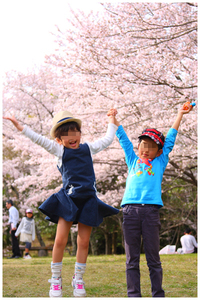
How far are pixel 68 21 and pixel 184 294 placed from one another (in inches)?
260

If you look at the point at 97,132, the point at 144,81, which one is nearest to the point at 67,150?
the point at 144,81

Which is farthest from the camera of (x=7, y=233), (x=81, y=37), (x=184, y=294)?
(x=7, y=233)

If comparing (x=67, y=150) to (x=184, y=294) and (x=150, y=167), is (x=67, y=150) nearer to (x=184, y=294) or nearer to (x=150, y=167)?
(x=150, y=167)

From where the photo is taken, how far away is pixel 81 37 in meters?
6.77

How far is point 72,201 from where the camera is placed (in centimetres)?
281

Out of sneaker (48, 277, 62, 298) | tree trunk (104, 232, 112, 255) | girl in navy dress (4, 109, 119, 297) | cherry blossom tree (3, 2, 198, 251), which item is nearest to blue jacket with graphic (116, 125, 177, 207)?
girl in navy dress (4, 109, 119, 297)

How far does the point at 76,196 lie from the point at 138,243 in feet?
2.17

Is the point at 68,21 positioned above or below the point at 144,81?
above

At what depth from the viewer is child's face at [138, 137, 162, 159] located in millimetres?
2994

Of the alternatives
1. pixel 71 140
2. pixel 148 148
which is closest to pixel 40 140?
pixel 71 140

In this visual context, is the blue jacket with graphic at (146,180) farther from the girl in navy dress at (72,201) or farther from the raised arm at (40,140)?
the raised arm at (40,140)

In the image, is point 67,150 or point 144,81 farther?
point 144,81

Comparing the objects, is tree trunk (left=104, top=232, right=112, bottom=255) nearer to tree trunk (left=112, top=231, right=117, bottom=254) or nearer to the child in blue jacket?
tree trunk (left=112, top=231, right=117, bottom=254)

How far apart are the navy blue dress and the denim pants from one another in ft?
1.01
